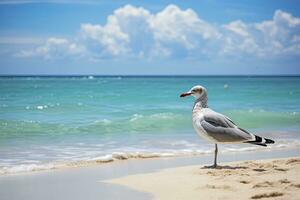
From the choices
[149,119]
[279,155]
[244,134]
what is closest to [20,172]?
[244,134]

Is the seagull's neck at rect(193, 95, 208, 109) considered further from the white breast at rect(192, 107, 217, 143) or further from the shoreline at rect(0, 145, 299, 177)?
the shoreline at rect(0, 145, 299, 177)

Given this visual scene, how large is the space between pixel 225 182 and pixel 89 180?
5.08ft

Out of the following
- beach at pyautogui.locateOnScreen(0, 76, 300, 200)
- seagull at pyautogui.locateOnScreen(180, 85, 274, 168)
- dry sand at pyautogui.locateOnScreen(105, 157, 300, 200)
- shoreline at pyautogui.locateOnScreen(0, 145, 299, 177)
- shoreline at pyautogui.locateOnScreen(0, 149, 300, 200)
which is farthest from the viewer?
shoreline at pyautogui.locateOnScreen(0, 145, 299, 177)

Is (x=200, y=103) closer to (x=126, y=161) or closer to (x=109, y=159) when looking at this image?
(x=126, y=161)

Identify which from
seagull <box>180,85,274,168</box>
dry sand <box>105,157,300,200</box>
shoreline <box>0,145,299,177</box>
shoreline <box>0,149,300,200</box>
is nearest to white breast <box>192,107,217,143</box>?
seagull <box>180,85,274,168</box>

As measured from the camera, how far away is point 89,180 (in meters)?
5.83

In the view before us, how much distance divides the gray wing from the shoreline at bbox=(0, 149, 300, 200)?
749 mm

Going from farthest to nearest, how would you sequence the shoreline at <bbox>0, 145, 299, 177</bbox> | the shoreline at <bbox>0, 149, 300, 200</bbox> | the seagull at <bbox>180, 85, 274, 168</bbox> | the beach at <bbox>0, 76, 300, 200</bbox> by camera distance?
the shoreline at <bbox>0, 145, 299, 177</bbox> → the seagull at <bbox>180, 85, 274, 168</bbox> → the beach at <bbox>0, 76, 300, 200</bbox> → the shoreline at <bbox>0, 149, 300, 200</bbox>

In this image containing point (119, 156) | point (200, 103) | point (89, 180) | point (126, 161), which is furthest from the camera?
point (119, 156)

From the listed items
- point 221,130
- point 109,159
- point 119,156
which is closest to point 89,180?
point 109,159

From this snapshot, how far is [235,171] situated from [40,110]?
13432 mm

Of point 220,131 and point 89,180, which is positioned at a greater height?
point 220,131

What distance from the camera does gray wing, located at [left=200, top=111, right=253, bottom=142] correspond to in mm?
6324

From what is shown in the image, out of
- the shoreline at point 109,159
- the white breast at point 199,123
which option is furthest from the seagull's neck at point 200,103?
the shoreline at point 109,159
